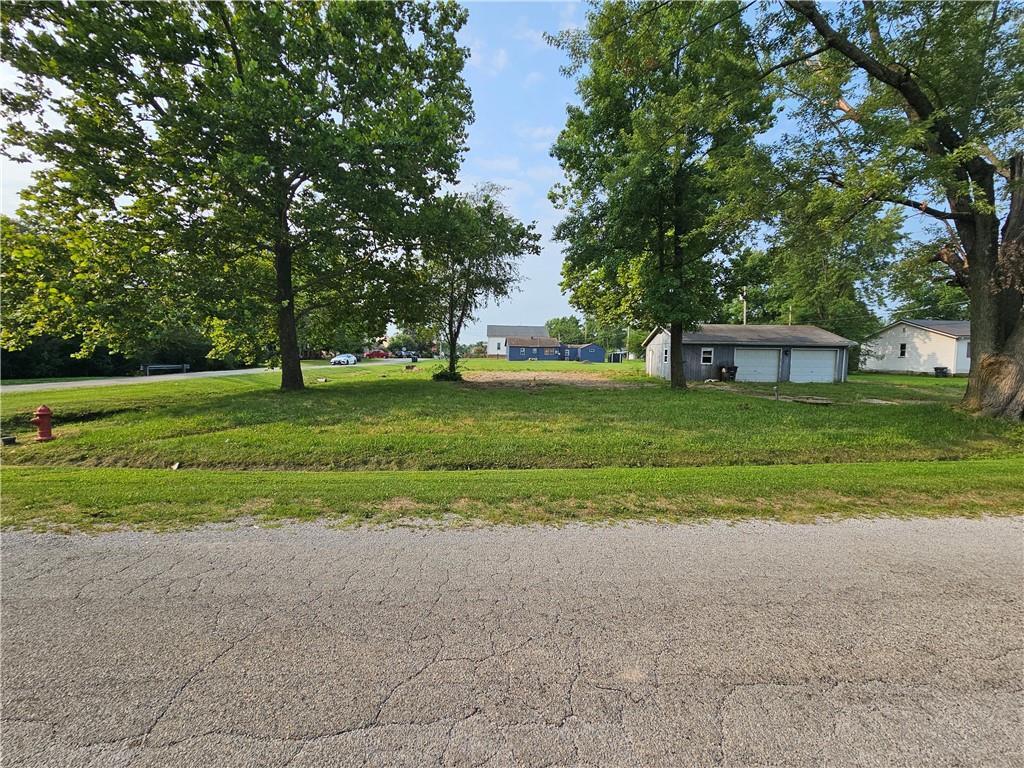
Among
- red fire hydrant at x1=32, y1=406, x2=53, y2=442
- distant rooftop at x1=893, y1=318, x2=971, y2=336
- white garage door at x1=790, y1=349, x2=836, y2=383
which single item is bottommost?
red fire hydrant at x1=32, y1=406, x2=53, y2=442

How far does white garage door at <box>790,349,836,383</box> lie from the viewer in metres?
25.8

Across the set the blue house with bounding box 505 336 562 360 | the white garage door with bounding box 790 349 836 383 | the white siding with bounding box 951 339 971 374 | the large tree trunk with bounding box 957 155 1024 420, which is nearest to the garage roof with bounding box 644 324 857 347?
the white garage door with bounding box 790 349 836 383

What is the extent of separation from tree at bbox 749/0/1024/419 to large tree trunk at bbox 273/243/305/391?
1291 centimetres

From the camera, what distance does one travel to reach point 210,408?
11445mm

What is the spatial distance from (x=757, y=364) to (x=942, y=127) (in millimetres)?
17213

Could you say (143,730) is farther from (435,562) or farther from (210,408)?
(210,408)

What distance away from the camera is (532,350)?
268 feet

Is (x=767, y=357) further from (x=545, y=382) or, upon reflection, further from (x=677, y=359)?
(x=545, y=382)

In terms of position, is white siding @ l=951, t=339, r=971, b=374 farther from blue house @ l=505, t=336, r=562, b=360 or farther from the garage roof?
blue house @ l=505, t=336, r=562, b=360

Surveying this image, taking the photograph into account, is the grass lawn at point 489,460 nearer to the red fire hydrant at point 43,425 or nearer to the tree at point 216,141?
the red fire hydrant at point 43,425

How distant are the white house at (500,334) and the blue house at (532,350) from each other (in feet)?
35.4

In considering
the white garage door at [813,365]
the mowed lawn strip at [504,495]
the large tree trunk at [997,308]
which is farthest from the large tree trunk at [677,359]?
the mowed lawn strip at [504,495]

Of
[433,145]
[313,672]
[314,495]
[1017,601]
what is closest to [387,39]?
[433,145]

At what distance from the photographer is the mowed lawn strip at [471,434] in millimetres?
7773
